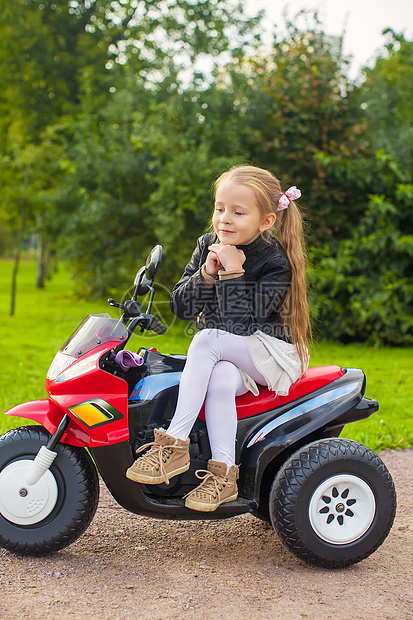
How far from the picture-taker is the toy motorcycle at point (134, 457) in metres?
2.50

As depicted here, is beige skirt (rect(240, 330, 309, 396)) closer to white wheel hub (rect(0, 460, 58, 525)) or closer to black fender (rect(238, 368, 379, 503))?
black fender (rect(238, 368, 379, 503))

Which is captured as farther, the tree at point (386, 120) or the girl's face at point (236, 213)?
the tree at point (386, 120)

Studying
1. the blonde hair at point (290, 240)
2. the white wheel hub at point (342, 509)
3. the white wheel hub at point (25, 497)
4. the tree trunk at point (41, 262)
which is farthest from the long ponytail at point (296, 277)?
the tree trunk at point (41, 262)

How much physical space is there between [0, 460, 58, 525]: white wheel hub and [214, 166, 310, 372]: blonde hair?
122 cm

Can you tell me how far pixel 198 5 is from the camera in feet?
59.6

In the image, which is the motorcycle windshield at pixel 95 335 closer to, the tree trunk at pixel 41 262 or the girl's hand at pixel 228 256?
the girl's hand at pixel 228 256

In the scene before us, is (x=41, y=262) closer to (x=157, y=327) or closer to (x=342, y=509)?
(x=157, y=327)

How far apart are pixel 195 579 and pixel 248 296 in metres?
1.20

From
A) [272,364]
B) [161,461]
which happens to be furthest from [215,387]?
[161,461]

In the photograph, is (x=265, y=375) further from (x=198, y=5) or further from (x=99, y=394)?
(x=198, y=5)

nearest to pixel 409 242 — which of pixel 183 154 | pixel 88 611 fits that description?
pixel 183 154

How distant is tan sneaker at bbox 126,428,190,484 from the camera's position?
243cm

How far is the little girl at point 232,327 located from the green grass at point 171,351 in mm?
527

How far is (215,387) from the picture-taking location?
250 cm
